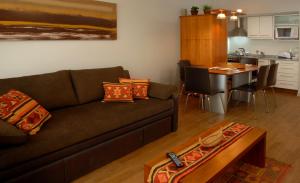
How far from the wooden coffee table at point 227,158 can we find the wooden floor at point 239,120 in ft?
1.04

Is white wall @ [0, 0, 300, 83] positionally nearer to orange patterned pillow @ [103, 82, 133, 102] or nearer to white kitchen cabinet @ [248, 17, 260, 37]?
white kitchen cabinet @ [248, 17, 260, 37]

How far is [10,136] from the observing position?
192 centimetres

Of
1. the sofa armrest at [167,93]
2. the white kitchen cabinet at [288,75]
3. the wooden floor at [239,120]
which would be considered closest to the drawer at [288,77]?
the white kitchen cabinet at [288,75]

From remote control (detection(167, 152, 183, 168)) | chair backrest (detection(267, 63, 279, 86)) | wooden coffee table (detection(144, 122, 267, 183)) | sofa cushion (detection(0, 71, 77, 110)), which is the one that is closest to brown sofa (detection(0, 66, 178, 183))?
sofa cushion (detection(0, 71, 77, 110))

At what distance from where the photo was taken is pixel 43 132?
225cm

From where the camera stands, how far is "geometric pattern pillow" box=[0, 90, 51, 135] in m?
2.21

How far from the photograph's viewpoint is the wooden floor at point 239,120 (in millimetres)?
2512

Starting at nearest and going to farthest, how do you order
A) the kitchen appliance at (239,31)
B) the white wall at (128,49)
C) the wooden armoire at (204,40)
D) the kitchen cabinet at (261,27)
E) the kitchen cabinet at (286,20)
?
the white wall at (128,49) → the wooden armoire at (204,40) → the kitchen cabinet at (286,20) → the kitchen cabinet at (261,27) → the kitchen appliance at (239,31)

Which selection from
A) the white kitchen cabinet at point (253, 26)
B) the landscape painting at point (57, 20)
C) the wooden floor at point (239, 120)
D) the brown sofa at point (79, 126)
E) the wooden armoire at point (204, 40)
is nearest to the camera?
the brown sofa at point (79, 126)

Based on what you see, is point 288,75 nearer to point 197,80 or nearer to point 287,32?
point 287,32

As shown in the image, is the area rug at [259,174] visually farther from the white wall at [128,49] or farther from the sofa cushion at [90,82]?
the white wall at [128,49]

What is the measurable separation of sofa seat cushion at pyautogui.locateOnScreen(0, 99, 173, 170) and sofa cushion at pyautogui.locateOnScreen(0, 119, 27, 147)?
50mm

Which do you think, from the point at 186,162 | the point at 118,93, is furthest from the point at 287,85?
the point at 186,162

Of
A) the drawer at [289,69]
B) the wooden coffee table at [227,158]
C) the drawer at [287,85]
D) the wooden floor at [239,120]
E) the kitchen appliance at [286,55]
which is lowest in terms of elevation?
the wooden floor at [239,120]
